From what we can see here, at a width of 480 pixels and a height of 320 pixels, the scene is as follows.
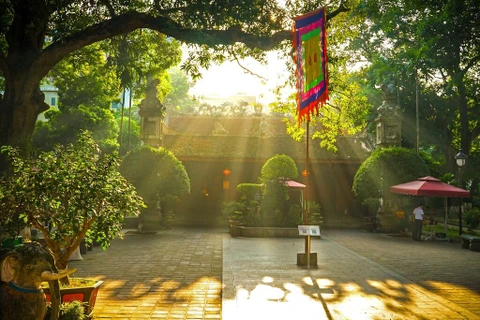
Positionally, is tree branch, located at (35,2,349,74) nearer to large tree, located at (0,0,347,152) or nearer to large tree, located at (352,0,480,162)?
large tree, located at (0,0,347,152)

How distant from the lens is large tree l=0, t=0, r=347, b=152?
7938mm

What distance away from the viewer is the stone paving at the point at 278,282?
583cm

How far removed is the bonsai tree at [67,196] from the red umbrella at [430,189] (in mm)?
12410

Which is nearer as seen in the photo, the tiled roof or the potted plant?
the potted plant

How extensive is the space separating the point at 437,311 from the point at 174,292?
4213mm

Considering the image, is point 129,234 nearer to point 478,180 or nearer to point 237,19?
point 237,19

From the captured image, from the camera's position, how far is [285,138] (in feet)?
79.9

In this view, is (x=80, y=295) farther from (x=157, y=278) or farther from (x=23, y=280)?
(x=157, y=278)

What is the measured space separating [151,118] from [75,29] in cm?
944

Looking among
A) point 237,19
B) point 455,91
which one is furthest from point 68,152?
point 455,91

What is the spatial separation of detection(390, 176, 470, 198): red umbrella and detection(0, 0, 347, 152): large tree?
8.48 m

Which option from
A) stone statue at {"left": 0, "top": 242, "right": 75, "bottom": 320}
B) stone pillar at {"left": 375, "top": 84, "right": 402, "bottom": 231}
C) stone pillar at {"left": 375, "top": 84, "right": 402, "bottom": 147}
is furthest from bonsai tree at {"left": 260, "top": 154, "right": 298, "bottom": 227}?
stone statue at {"left": 0, "top": 242, "right": 75, "bottom": 320}

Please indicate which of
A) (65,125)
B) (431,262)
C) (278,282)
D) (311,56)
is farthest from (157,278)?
(65,125)

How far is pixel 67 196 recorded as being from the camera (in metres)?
4.86
